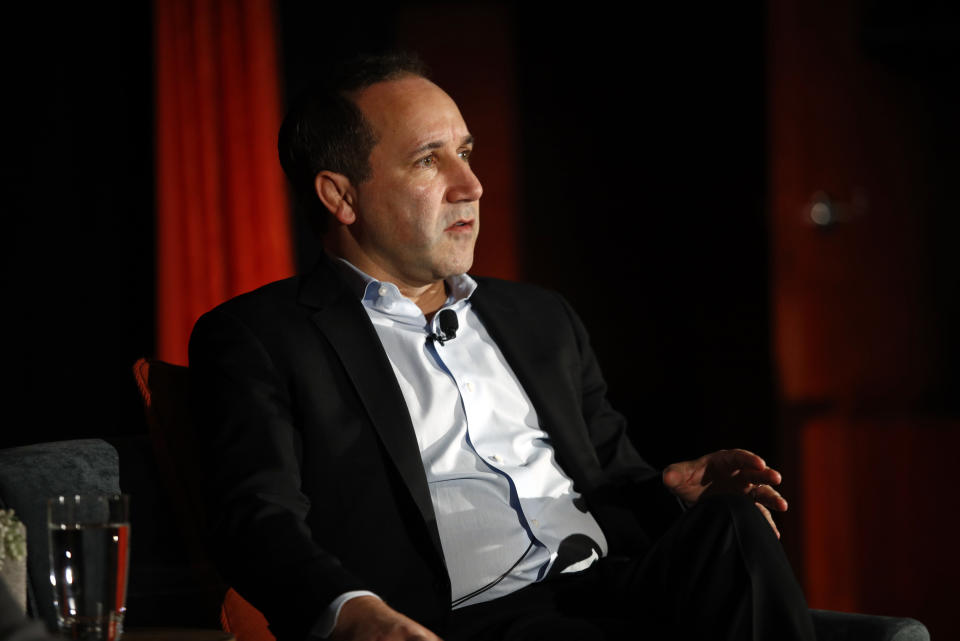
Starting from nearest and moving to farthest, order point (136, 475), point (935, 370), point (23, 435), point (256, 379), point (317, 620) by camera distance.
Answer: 1. point (317, 620)
2. point (256, 379)
3. point (136, 475)
4. point (23, 435)
5. point (935, 370)

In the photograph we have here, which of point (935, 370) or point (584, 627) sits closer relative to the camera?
point (584, 627)

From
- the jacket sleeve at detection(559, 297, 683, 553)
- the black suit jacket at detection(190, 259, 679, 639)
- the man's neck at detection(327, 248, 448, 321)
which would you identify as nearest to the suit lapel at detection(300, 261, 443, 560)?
the black suit jacket at detection(190, 259, 679, 639)

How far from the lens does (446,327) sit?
6.55ft

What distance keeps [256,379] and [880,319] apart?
2782 mm

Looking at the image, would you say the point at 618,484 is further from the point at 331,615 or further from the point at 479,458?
the point at 331,615

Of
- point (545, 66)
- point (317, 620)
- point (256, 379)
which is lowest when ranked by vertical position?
point (317, 620)

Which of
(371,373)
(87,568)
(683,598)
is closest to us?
(87,568)

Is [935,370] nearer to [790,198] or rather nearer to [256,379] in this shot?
[790,198]

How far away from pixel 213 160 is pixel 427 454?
1947 millimetres

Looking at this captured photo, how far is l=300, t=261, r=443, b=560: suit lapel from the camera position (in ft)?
5.77

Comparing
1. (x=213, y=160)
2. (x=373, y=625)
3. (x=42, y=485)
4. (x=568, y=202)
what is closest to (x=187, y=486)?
(x=42, y=485)

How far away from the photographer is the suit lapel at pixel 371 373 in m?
1.76

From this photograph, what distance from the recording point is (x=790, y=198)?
3732mm

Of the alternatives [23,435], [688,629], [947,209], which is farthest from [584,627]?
[947,209]
